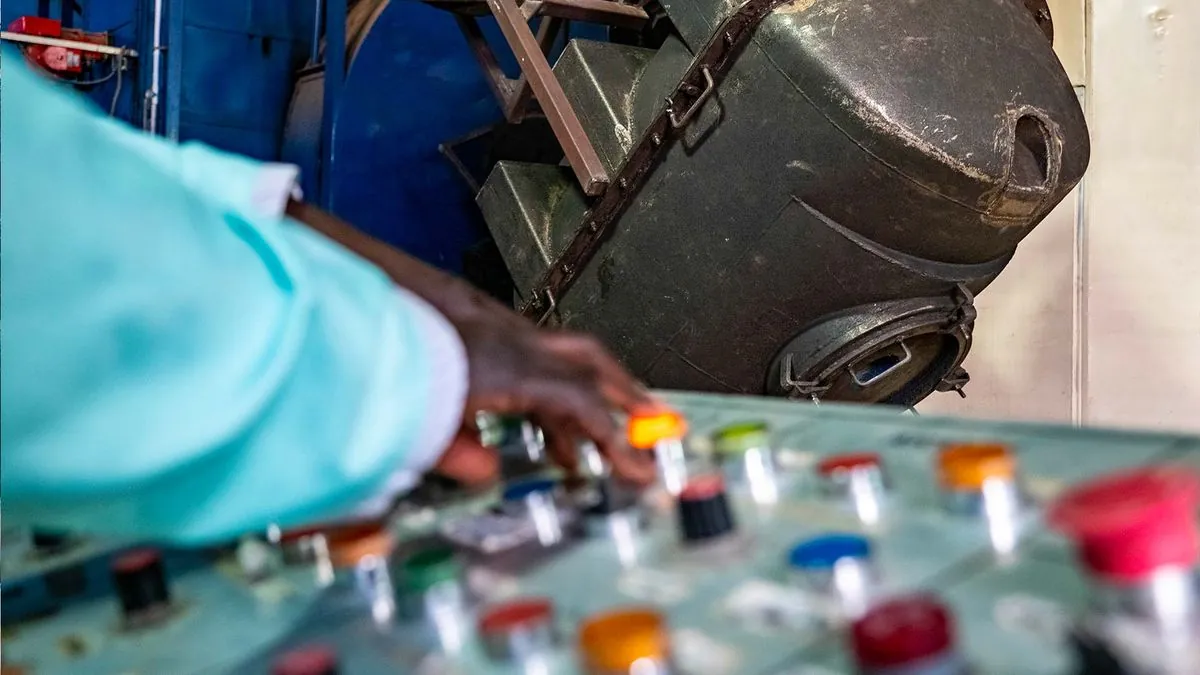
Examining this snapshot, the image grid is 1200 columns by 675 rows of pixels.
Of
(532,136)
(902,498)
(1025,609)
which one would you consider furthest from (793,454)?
(532,136)

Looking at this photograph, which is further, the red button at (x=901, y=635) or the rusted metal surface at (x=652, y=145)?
the rusted metal surface at (x=652, y=145)

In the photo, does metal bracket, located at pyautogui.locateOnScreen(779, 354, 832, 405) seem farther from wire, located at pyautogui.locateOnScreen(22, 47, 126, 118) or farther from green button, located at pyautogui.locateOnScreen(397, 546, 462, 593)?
wire, located at pyautogui.locateOnScreen(22, 47, 126, 118)

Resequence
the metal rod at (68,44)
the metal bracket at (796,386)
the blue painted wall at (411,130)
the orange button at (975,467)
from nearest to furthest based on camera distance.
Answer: the orange button at (975,467), the metal bracket at (796,386), the metal rod at (68,44), the blue painted wall at (411,130)

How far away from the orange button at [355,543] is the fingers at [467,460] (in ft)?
0.16

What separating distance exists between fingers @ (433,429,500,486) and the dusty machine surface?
2.23ft

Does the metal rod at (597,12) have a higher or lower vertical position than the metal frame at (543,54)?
higher

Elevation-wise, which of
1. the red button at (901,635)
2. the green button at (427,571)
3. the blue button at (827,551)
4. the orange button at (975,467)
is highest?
the red button at (901,635)

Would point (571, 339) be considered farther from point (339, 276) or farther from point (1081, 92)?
point (1081, 92)

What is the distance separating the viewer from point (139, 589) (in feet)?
1.57

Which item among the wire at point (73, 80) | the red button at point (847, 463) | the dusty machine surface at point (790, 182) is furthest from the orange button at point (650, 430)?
the wire at point (73, 80)

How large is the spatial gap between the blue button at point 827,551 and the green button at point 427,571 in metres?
0.15

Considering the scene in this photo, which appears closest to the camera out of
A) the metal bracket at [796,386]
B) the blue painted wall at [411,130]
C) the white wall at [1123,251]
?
the metal bracket at [796,386]

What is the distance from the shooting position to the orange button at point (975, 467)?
1.29 feet

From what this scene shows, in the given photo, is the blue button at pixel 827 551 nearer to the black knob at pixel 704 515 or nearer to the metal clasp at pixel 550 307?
the black knob at pixel 704 515
